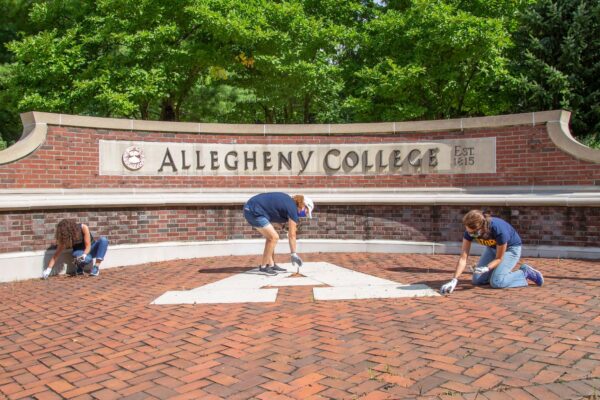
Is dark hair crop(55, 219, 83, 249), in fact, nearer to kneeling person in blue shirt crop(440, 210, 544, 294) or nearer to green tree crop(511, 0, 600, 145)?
kneeling person in blue shirt crop(440, 210, 544, 294)

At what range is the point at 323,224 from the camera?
9.71m

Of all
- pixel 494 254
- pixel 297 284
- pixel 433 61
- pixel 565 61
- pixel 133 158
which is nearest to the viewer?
pixel 494 254

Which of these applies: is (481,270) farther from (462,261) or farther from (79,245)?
(79,245)

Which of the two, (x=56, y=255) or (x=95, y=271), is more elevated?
(x=56, y=255)

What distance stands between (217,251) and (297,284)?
317cm

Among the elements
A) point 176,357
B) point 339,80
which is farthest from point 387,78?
point 176,357

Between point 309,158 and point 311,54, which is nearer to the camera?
point 309,158

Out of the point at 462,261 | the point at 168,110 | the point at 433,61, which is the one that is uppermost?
the point at 433,61

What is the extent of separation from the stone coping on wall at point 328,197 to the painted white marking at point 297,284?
2308 mm

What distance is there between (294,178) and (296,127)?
3.29ft

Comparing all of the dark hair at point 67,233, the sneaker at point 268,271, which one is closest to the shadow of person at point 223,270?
the sneaker at point 268,271

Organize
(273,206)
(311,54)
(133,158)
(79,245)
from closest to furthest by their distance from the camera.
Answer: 1. (273,206)
2. (79,245)
3. (133,158)
4. (311,54)

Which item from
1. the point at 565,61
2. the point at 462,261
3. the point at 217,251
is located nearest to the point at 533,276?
the point at 462,261

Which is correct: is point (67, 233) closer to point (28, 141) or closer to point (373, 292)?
point (28, 141)
